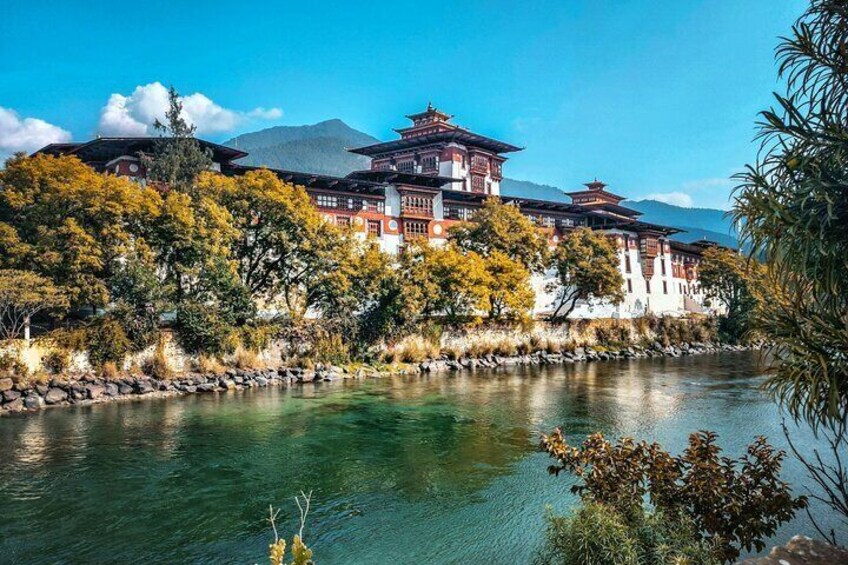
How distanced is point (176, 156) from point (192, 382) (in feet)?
51.2

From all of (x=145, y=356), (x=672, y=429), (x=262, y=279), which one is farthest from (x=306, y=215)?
(x=672, y=429)

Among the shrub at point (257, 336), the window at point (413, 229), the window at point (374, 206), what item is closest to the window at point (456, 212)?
the window at point (413, 229)

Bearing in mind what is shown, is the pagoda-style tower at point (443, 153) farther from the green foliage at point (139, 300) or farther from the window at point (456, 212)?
the green foliage at point (139, 300)

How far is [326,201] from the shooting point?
45.4 meters

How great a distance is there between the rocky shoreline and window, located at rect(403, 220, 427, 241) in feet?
45.5

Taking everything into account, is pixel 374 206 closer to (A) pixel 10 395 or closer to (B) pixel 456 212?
(B) pixel 456 212

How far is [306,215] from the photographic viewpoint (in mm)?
34531

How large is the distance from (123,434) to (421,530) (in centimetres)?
1264

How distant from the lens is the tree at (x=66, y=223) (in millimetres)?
25047

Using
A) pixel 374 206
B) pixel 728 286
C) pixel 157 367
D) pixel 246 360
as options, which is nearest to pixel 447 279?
pixel 374 206

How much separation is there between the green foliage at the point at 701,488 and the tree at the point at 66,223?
2550 centimetres

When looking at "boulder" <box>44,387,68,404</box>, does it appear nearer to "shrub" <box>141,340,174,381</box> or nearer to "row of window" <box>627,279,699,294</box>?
"shrub" <box>141,340,174,381</box>

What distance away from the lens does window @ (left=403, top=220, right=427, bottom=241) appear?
1927 inches

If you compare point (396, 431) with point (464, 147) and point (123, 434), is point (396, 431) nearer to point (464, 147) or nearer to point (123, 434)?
point (123, 434)
